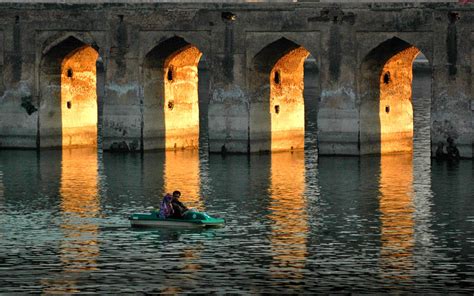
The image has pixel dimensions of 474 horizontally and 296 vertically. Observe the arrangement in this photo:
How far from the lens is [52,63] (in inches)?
2955

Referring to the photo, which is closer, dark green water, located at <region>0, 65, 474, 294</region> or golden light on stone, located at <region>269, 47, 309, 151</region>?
dark green water, located at <region>0, 65, 474, 294</region>

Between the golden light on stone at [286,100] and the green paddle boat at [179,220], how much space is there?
71.0 ft

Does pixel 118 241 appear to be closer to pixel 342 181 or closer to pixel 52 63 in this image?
pixel 342 181

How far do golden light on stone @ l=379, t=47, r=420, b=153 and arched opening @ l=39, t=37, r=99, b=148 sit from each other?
44.8 ft

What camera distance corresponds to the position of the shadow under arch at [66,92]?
246 ft

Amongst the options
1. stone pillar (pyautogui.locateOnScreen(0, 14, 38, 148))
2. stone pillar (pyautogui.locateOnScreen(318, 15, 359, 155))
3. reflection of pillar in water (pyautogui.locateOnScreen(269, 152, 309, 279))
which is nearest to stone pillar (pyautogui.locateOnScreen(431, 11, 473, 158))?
stone pillar (pyautogui.locateOnScreen(318, 15, 359, 155))

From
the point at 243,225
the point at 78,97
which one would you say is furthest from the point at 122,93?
the point at 243,225

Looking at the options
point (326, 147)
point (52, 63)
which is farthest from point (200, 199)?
point (52, 63)

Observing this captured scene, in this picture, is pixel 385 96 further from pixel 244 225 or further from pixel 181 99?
pixel 244 225

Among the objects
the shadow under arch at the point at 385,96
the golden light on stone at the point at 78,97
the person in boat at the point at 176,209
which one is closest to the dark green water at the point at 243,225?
the person in boat at the point at 176,209

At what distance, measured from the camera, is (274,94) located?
71.4 m

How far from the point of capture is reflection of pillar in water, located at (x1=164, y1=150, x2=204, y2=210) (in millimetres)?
57875

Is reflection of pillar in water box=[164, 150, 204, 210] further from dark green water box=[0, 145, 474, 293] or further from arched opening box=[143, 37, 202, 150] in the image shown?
arched opening box=[143, 37, 202, 150]

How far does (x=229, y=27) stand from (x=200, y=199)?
15280 millimetres
